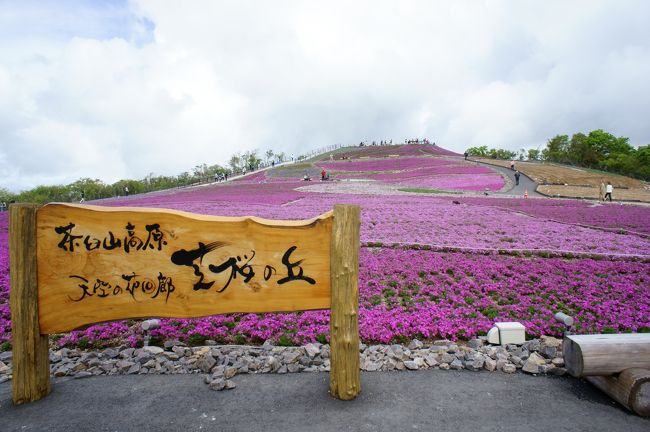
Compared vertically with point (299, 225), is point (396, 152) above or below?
above

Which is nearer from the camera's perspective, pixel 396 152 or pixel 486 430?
pixel 486 430

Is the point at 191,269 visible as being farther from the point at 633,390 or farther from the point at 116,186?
the point at 116,186

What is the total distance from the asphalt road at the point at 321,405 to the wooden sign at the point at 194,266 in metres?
0.87

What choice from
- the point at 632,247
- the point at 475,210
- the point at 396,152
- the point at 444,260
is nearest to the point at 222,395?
the point at 444,260

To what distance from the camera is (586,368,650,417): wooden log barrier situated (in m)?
3.54

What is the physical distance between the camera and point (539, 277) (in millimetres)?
8352

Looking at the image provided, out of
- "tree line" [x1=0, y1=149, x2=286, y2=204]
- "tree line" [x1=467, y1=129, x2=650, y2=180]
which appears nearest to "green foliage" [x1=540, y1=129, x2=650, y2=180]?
"tree line" [x1=467, y1=129, x2=650, y2=180]

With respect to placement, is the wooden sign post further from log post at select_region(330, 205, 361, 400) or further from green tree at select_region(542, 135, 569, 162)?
green tree at select_region(542, 135, 569, 162)

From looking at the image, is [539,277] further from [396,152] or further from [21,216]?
[396,152]

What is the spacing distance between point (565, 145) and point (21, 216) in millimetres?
94350

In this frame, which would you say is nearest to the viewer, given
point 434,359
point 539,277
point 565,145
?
point 434,359

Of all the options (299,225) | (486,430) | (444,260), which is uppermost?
(299,225)

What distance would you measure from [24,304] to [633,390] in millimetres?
6003

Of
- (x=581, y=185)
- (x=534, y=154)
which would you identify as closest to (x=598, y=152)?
(x=534, y=154)
